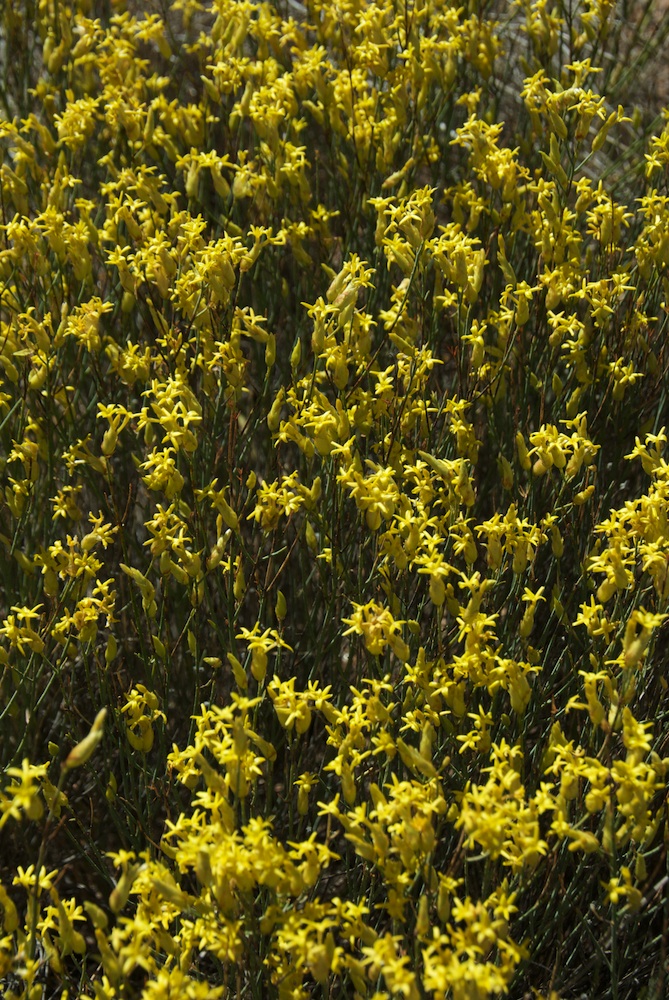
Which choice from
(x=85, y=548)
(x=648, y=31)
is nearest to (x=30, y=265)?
(x=85, y=548)

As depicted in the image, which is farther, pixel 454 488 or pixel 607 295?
pixel 607 295

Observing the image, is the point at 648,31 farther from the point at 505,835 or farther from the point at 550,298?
the point at 505,835

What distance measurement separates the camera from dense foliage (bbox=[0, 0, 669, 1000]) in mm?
1990

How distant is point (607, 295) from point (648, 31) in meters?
4.31

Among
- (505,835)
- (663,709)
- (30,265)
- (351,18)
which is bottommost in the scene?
(663,709)

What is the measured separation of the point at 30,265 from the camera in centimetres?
307

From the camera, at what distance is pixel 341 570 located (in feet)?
8.53

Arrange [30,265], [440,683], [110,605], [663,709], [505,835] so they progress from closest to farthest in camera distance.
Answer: [505,835], [440,683], [110,605], [663,709], [30,265]

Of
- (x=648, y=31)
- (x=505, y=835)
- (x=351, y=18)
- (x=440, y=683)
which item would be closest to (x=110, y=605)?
(x=440, y=683)

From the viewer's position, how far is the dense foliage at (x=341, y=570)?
199cm

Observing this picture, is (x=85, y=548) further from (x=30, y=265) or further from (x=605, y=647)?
(x=605, y=647)

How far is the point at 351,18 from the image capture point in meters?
3.76

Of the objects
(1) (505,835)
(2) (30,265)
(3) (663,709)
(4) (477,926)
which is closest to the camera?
(4) (477,926)

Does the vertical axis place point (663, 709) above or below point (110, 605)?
below
